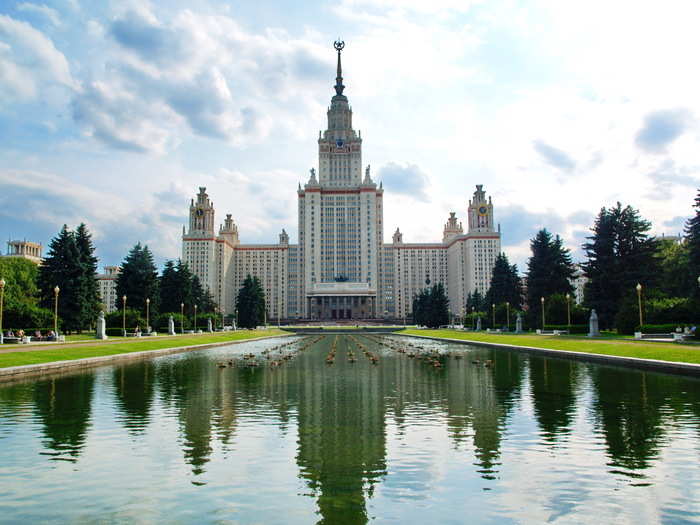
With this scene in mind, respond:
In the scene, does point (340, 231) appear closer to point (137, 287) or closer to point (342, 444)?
point (137, 287)

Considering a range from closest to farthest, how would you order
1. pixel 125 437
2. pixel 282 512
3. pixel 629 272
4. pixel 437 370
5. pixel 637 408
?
1. pixel 282 512
2. pixel 125 437
3. pixel 637 408
4. pixel 437 370
5. pixel 629 272

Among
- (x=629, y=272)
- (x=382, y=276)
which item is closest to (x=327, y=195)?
(x=382, y=276)

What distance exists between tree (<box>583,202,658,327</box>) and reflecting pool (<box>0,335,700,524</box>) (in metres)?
43.6

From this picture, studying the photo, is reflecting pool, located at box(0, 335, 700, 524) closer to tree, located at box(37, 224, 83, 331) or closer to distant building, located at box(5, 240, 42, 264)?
tree, located at box(37, 224, 83, 331)

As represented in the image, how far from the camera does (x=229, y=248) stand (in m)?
197

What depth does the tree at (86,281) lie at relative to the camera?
62938 mm

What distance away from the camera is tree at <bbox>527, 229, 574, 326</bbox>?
77.9 metres

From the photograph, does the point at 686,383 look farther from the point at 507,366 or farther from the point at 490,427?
the point at 490,427

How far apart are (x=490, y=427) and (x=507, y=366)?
16982 mm

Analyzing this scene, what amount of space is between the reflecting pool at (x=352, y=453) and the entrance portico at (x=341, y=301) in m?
159

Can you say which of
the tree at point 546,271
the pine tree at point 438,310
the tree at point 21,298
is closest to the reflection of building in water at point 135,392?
the tree at point 21,298

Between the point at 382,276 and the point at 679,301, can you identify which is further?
the point at 382,276

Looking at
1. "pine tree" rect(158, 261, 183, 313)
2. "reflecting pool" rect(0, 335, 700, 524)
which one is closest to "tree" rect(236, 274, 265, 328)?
"pine tree" rect(158, 261, 183, 313)

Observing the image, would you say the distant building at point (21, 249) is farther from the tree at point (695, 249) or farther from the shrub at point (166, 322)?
the tree at point (695, 249)
